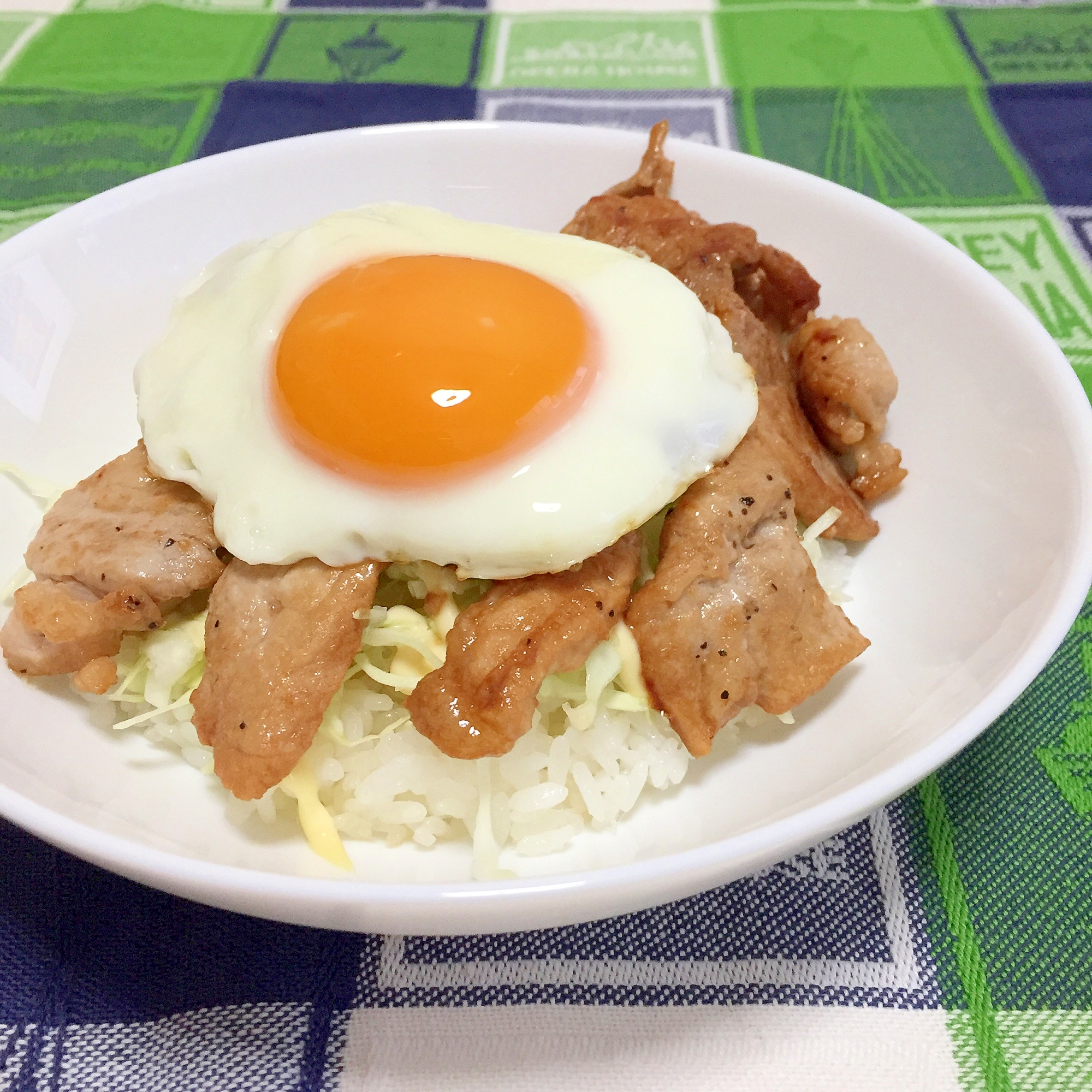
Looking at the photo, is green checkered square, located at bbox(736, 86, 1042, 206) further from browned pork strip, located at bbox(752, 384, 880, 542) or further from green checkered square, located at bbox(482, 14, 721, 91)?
browned pork strip, located at bbox(752, 384, 880, 542)

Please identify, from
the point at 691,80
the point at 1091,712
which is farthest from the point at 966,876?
the point at 691,80

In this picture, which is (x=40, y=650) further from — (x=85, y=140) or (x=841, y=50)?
(x=841, y=50)

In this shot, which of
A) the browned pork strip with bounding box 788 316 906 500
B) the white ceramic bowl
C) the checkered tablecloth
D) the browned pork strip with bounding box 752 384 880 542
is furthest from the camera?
the browned pork strip with bounding box 788 316 906 500

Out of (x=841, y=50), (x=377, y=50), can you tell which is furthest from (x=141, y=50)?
(x=841, y=50)

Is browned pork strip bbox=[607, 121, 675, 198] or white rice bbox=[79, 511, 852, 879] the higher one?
browned pork strip bbox=[607, 121, 675, 198]

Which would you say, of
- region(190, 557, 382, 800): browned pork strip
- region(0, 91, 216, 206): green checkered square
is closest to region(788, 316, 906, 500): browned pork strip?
region(190, 557, 382, 800): browned pork strip

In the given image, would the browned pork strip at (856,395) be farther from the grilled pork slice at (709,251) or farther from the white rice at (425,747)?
the white rice at (425,747)

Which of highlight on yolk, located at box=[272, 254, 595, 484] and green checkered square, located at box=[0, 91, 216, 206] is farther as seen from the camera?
green checkered square, located at box=[0, 91, 216, 206]
